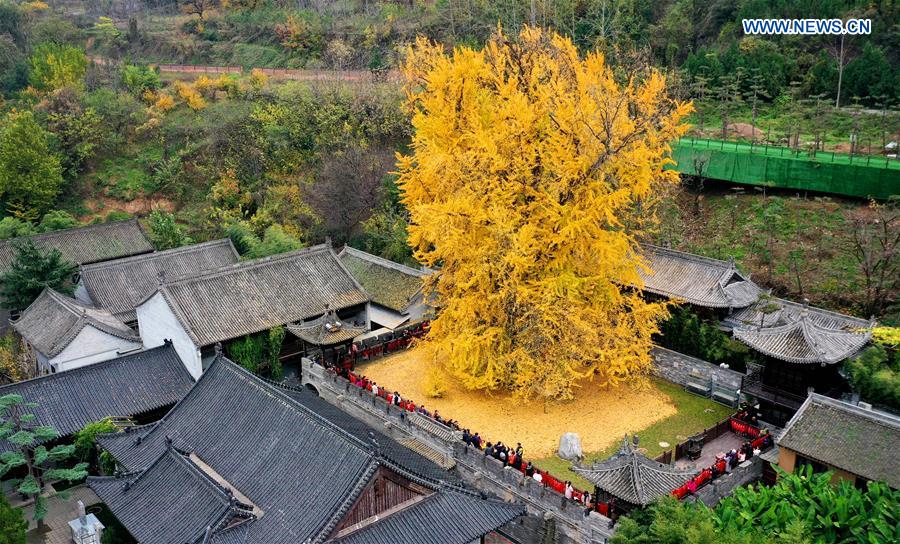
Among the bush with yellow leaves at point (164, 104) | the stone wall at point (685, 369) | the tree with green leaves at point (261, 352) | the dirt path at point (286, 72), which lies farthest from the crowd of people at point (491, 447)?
the bush with yellow leaves at point (164, 104)

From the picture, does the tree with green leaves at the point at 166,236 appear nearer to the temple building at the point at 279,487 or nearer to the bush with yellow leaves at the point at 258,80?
the bush with yellow leaves at the point at 258,80

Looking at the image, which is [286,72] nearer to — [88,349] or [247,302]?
[247,302]

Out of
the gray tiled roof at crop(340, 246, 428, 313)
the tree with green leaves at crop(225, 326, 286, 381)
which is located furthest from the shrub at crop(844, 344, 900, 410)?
the tree with green leaves at crop(225, 326, 286, 381)

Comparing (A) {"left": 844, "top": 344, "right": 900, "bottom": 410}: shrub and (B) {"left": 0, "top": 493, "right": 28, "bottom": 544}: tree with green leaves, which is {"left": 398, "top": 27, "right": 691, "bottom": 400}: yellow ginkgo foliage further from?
(B) {"left": 0, "top": 493, "right": 28, "bottom": 544}: tree with green leaves

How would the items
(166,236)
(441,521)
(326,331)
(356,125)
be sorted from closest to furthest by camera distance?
(441,521)
(326,331)
(166,236)
(356,125)

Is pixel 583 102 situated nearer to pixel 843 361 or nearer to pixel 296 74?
pixel 843 361

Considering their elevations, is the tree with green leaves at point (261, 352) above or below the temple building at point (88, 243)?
below

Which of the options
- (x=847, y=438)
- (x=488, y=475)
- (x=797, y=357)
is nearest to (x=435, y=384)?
(x=488, y=475)
